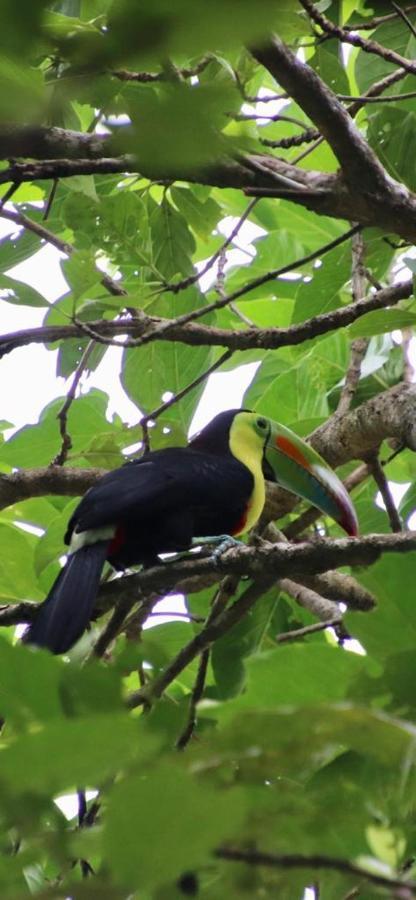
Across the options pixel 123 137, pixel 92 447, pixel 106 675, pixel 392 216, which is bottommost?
pixel 92 447

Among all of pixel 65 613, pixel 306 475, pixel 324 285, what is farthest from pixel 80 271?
pixel 306 475

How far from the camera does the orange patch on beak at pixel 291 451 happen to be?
144 inches

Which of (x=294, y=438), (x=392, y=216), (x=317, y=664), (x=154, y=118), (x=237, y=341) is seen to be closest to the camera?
(x=154, y=118)

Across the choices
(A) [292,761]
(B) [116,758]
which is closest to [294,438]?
(A) [292,761]

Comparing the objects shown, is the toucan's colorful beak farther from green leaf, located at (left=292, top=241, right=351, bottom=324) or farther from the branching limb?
green leaf, located at (left=292, top=241, right=351, bottom=324)

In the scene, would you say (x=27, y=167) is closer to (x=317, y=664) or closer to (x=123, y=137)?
(x=317, y=664)

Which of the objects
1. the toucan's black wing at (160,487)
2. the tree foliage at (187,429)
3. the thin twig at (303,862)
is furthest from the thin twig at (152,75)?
the toucan's black wing at (160,487)

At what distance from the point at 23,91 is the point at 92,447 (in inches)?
115

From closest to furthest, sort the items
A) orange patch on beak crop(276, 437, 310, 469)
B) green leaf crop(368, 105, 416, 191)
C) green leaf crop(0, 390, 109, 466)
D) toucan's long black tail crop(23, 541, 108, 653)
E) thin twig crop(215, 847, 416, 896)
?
thin twig crop(215, 847, 416, 896) < green leaf crop(368, 105, 416, 191) < toucan's long black tail crop(23, 541, 108, 653) < orange patch on beak crop(276, 437, 310, 469) < green leaf crop(0, 390, 109, 466)

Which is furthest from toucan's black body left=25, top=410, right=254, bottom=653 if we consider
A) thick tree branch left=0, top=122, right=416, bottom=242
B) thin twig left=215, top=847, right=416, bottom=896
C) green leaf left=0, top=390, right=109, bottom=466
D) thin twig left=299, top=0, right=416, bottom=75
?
thin twig left=215, top=847, right=416, bottom=896

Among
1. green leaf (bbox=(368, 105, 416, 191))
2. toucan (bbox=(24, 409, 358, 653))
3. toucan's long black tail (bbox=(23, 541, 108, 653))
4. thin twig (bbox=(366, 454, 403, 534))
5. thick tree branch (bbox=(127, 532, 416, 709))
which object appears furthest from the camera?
thin twig (bbox=(366, 454, 403, 534))

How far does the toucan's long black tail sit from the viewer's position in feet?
9.09

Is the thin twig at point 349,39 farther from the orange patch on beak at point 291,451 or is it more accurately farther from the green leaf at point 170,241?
the orange patch on beak at point 291,451

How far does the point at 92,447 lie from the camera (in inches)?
134
